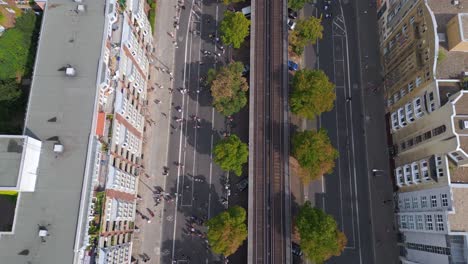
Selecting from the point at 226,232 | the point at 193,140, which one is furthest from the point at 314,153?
the point at 193,140

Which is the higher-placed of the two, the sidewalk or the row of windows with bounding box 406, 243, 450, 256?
the sidewalk

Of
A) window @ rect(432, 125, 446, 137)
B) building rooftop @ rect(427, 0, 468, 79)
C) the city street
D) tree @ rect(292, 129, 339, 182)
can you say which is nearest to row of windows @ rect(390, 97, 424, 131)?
window @ rect(432, 125, 446, 137)

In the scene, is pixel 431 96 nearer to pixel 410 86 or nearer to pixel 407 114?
pixel 410 86

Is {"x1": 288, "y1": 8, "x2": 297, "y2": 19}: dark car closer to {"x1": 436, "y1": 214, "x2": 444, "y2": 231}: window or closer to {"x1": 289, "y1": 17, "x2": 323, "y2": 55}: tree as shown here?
{"x1": 289, "y1": 17, "x2": 323, "y2": 55}: tree

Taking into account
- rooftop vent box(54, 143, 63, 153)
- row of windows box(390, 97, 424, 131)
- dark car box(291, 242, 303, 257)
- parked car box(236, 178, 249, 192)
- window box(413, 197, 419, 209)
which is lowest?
dark car box(291, 242, 303, 257)

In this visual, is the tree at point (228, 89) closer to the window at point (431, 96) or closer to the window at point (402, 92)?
the window at point (402, 92)
